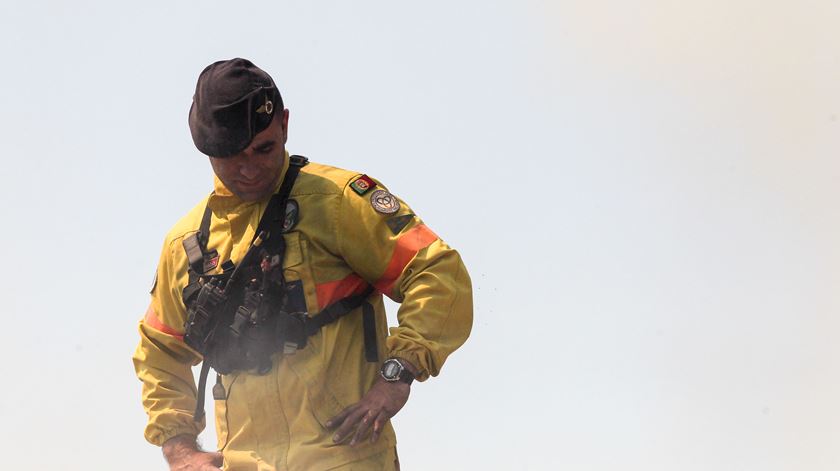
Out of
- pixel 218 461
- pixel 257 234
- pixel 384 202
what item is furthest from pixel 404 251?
pixel 218 461

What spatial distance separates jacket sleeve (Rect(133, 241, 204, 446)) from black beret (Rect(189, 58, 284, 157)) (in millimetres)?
675

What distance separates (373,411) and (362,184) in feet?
3.19

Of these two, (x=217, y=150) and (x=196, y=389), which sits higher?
(x=217, y=150)

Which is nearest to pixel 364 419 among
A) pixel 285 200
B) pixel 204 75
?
pixel 285 200

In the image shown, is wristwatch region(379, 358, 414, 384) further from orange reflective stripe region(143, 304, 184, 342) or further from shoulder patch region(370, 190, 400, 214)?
orange reflective stripe region(143, 304, 184, 342)

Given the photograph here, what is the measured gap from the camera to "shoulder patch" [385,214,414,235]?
6.52m

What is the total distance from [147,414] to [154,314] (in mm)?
456

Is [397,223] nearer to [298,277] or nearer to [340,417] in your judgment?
[298,277]

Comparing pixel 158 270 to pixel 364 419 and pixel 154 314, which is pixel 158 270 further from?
pixel 364 419

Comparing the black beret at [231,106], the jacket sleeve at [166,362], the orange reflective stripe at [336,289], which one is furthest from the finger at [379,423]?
the black beret at [231,106]

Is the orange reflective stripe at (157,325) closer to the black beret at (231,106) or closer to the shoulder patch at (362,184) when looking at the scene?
the black beret at (231,106)

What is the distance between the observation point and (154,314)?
7.12 m

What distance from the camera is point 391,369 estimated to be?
6.31 meters

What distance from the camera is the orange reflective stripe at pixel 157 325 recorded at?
7047 mm
